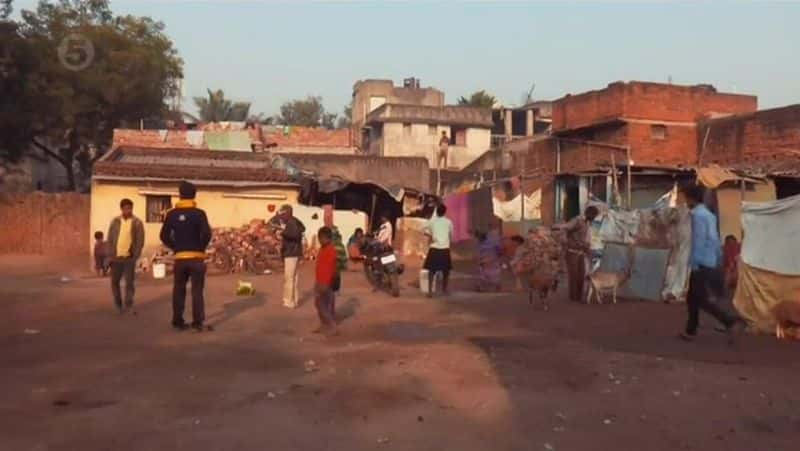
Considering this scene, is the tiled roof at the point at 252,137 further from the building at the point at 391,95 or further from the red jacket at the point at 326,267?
the red jacket at the point at 326,267

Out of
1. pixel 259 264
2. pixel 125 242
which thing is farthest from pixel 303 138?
pixel 125 242

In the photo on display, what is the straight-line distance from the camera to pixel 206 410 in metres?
6.77

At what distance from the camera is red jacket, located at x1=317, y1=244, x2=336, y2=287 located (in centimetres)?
1133

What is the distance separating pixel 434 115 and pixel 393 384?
4578cm

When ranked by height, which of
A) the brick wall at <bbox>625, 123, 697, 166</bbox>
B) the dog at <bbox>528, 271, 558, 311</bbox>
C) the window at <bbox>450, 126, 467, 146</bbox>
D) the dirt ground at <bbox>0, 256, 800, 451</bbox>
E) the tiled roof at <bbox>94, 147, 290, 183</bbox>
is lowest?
the dirt ground at <bbox>0, 256, 800, 451</bbox>

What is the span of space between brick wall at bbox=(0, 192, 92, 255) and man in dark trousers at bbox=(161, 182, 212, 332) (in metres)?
22.9

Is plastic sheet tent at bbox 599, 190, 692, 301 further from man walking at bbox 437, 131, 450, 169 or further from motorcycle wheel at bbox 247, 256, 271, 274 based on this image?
man walking at bbox 437, 131, 450, 169

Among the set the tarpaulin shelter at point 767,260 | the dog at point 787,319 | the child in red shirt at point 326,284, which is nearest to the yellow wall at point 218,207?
the child in red shirt at point 326,284

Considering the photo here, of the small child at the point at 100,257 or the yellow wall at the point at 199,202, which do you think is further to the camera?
the yellow wall at the point at 199,202

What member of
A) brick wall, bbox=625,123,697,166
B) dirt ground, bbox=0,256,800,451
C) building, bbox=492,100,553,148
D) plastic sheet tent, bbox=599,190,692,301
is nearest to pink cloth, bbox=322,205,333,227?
plastic sheet tent, bbox=599,190,692,301

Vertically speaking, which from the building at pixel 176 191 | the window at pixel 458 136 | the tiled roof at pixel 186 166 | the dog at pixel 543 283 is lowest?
the dog at pixel 543 283

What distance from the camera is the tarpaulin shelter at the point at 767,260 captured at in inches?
445

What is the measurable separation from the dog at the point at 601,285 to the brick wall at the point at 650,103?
1757 cm

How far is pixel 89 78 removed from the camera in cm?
4025
